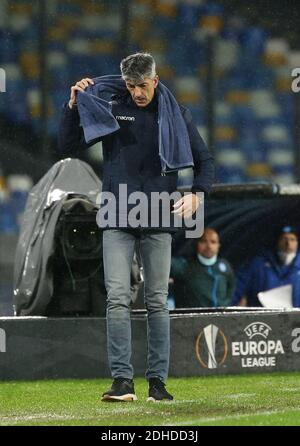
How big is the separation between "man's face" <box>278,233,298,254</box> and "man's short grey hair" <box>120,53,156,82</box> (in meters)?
4.87

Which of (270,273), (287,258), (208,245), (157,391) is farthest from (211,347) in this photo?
(287,258)

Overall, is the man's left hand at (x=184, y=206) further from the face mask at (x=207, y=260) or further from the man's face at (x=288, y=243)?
the man's face at (x=288, y=243)

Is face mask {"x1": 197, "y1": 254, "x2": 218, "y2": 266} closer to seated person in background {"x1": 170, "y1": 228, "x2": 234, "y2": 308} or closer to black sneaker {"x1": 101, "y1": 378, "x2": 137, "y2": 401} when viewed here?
seated person in background {"x1": 170, "y1": 228, "x2": 234, "y2": 308}

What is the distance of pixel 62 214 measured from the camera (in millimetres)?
7328

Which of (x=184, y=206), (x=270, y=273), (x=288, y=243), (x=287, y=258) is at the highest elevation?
(x=184, y=206)

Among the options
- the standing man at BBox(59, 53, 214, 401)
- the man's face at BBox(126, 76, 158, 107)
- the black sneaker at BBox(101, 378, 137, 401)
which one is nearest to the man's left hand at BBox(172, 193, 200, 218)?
the standing man at BBox(59, 53, 214, 401)

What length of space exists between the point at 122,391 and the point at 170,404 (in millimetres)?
207

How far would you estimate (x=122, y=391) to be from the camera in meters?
5.41

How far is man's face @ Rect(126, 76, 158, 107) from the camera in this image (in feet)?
17.8

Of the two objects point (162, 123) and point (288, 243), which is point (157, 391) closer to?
point (162, 123)

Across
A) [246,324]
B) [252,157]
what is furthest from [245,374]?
[252,157]

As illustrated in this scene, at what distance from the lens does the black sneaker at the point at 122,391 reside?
541 cm

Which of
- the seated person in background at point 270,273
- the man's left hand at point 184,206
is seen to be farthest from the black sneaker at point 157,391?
the seated person in background at point 270,273

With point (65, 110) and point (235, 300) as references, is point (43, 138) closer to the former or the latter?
point (235, 300)
